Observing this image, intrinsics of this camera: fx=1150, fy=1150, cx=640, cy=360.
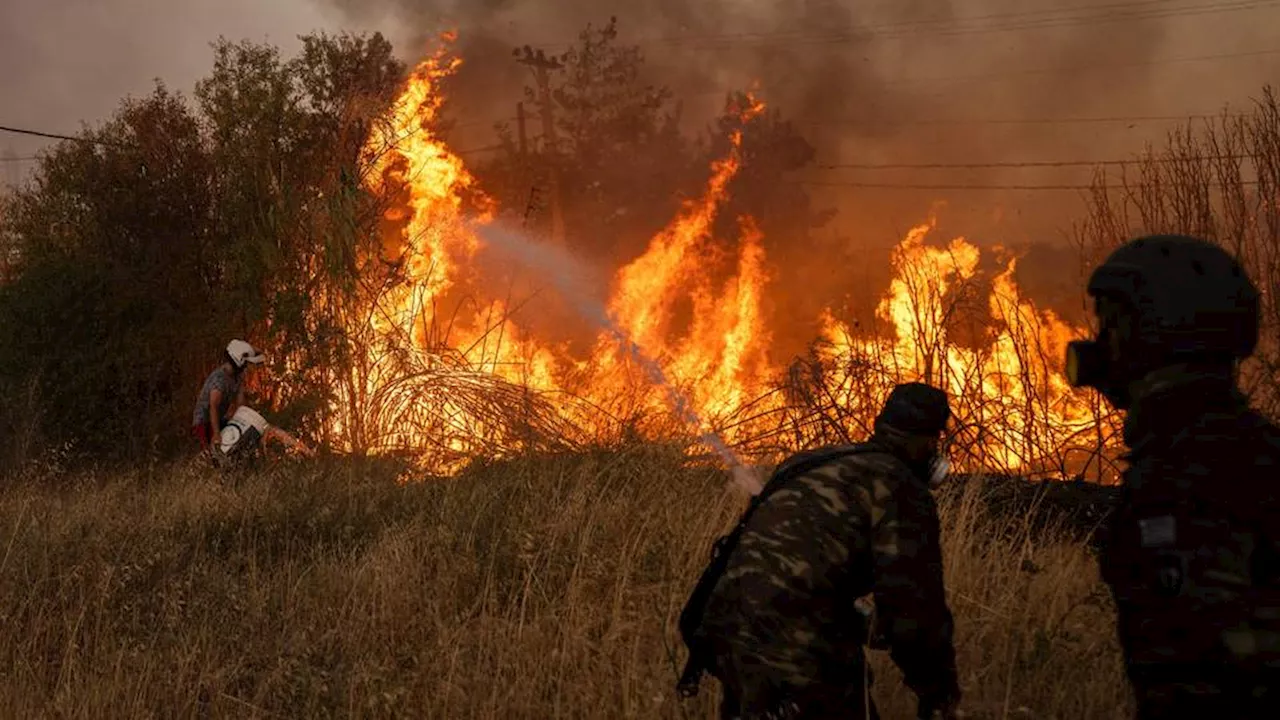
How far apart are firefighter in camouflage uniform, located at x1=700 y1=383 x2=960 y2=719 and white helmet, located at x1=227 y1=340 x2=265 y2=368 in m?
8.10

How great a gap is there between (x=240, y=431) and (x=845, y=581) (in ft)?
26.7

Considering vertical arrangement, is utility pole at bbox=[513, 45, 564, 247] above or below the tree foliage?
above

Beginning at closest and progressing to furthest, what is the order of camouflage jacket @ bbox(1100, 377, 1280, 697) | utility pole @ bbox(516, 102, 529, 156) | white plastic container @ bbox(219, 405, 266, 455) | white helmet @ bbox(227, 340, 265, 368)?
1. camouflage jacket @ bbox(1100, 377, 1280, 697)
2. white plastic container @ bbox(219, 405, 266, 455)
3. white helmet @ bbox(227, 340, 265, 368)
4. utility pole @ bbox(516, 102, 529, 156)

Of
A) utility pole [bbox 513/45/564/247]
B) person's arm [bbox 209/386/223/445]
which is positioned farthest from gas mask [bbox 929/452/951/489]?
utility pole [bbox 513/45/564/247]

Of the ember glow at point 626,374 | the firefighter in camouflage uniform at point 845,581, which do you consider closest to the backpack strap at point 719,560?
the firefighter in camouflage uniform at point 845,581

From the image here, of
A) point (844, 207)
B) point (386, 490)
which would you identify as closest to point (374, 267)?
point (386, 490)

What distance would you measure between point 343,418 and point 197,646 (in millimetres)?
8621

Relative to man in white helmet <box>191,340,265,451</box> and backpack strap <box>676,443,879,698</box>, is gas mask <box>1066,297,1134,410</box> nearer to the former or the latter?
backpack strap <box>676,443,879,698</box>

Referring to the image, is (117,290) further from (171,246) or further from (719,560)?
(719,560)

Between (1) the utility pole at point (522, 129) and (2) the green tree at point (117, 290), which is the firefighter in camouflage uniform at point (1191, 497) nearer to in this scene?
(2) the green tree at point (117, 290)

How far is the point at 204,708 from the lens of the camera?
15.4ft

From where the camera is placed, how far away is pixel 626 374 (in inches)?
447

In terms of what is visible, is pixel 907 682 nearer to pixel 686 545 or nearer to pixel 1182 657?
pixel 1182 657

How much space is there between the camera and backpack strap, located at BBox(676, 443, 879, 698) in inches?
114
